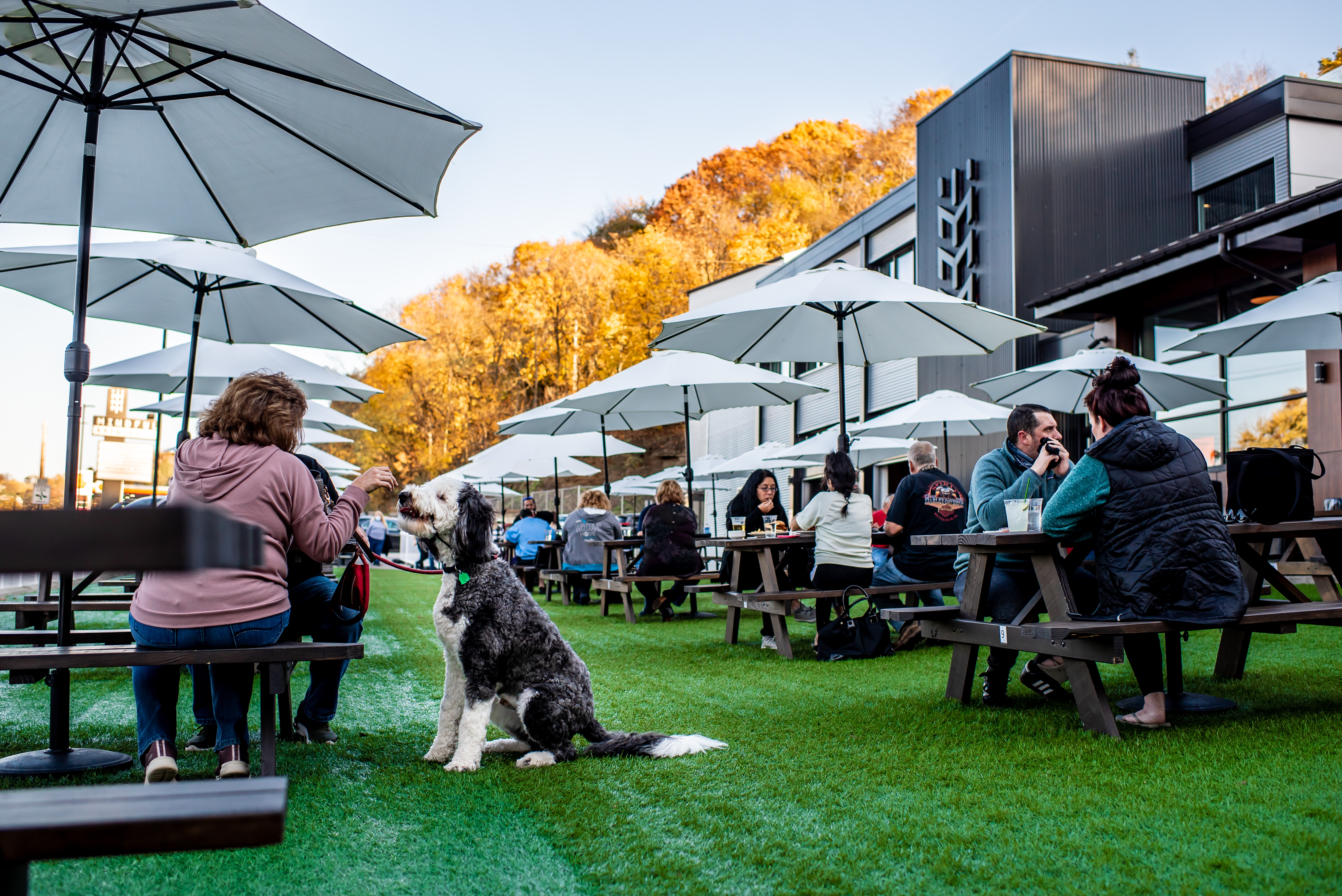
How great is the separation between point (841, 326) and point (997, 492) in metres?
3.07

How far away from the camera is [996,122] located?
1758 cm

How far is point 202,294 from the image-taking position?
6.90 metres

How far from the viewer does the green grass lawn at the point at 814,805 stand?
2.62 metres

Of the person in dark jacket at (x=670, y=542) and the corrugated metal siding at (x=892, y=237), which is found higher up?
the corrugated metal siding at (x=892, y=237)

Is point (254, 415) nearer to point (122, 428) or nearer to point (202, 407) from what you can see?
point (202, 407)

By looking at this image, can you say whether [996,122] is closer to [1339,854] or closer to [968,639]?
[968,639]

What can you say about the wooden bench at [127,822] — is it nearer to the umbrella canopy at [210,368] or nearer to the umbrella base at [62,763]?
the umbrella base at [62,763]

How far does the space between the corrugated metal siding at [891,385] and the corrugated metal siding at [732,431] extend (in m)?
7.19

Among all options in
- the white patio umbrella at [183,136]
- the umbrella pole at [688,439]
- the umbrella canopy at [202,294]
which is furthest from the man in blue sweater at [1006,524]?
the umbrella pole at [688,439]

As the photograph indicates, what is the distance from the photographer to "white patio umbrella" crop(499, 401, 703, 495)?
13570 millimetres

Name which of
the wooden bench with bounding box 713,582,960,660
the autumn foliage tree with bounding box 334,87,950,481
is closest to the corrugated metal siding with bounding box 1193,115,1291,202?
the wooden bench with bounding box 713,582,960,660

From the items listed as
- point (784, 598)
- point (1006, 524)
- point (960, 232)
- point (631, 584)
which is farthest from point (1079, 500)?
point (960, 232)

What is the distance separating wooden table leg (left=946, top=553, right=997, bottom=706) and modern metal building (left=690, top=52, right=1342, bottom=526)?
26.9 ft

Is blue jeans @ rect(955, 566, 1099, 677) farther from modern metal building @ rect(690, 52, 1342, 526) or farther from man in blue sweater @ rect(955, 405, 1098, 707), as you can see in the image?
modern metal building @ rect(690, 52, 1342, 526)
